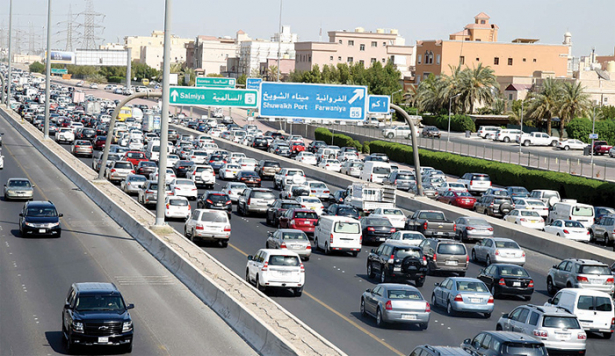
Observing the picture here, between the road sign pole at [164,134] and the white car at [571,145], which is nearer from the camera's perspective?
the road sign pole at [164,134]

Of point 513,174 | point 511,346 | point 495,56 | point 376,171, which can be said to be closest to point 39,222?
point 511,346

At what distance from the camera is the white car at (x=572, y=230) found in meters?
42.1

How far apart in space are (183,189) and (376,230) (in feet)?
48.7

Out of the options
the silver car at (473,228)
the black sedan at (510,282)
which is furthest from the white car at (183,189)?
the black sedan at (510,282)

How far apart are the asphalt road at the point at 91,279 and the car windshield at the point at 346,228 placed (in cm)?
799

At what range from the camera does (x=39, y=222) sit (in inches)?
1430

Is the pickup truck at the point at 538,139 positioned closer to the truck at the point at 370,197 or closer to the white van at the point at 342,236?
the truck at the point at 370,197

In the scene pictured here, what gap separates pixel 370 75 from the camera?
5561 inches

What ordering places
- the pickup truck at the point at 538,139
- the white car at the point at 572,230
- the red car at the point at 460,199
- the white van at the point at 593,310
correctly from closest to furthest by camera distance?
the white van at the point at 593,310, the white car at the point at 572,230, the red car at the point at 460,199, the pickup truck at the point at 538,139

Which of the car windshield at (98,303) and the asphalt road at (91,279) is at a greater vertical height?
the car windshield at (98,303)

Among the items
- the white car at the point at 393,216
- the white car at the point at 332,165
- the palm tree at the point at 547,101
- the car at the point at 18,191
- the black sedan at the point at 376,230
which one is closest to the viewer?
the black sedan at the point at 376,230

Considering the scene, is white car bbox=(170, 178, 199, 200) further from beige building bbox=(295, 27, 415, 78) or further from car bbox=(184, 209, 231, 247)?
beige building bbox=(295, 27, 415, 78)

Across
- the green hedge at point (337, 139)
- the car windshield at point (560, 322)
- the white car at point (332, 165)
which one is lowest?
the car windshield at point (560, 322)

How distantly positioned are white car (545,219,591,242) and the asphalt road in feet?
66.5
